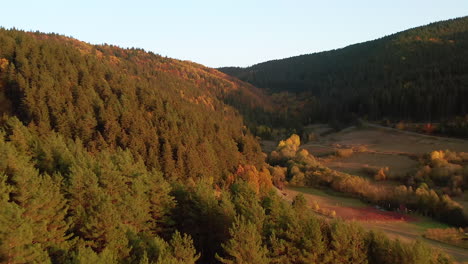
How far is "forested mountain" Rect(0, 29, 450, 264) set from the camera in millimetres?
16891

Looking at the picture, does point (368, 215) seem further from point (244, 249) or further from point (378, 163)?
point (244, 249)

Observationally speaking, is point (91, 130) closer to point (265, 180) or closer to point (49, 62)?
point (49, 62)

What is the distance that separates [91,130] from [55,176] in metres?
29.4

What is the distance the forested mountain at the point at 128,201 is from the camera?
1689 centimetres


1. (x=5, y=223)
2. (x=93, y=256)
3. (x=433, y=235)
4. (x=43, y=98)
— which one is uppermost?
(x=43, y=98)

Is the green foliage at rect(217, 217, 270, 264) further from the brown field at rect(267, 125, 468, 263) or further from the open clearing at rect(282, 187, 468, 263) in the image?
the open clearing at rect(282, 187, 468, 263)

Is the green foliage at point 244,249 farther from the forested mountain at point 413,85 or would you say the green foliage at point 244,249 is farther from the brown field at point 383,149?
the forested mountain at point 413,85

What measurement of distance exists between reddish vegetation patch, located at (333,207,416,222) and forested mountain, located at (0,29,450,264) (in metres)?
12.7

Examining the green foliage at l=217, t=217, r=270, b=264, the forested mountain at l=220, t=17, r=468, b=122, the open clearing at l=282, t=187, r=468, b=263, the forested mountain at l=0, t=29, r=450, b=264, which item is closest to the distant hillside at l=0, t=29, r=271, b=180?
the forested mountain at l=0, t=29, r=450, b=264

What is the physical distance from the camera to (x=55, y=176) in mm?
20859

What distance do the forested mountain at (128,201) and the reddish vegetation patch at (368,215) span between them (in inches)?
500

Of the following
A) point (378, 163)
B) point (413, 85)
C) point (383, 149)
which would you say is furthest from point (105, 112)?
point (413, 85)

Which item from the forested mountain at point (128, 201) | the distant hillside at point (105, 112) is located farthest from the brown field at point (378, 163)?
the distant hillside at point (105, 112)

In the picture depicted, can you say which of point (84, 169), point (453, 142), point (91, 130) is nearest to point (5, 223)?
point (84, 169)
